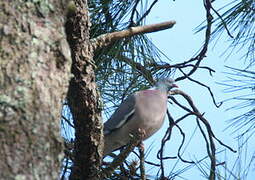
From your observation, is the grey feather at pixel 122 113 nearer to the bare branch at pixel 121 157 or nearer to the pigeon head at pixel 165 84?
the pigeon head at pixel 165 84

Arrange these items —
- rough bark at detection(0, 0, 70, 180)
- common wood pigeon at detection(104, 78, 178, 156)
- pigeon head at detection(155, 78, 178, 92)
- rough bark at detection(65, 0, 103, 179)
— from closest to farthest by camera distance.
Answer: rough bark at detection(0, 0, 70, 180) → rough bark at detection(65, 0, 103, 179) → common wood pigeon at detection(104, 78, 178, 156) → pigeon head at detection(155, 78, 178, 92)

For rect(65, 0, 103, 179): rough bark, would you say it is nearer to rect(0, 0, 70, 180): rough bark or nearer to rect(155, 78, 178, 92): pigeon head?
rect(0, 0, 70, 180): rough bark

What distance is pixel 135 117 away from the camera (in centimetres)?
230

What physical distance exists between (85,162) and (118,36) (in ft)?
1.08

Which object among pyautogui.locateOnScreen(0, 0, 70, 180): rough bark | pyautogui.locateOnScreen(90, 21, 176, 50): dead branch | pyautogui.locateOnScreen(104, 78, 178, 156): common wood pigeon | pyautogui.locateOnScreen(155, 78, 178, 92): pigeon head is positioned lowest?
pyautogui.locateOnScreen(0, 0, 70, 180): rough bark

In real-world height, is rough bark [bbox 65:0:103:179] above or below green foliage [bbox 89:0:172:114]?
below

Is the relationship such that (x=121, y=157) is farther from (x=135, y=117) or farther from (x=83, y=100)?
(x=135, y=117)

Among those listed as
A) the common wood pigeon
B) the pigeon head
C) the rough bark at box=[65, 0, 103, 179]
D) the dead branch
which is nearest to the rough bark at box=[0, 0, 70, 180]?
the rough bark at box=[65, 0, 103, 179]

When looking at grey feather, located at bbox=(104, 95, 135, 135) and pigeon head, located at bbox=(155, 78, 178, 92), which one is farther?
pigeon head, located at bbox=(155, 78, 178, 92)

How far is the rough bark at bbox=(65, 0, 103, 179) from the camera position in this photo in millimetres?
1477

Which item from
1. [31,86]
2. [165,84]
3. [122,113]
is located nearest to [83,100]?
[31,86]

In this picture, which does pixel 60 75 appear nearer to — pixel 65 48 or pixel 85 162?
pixel 65 48

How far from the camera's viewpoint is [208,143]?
204cm

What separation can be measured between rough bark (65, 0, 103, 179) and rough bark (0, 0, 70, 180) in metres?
0.50
